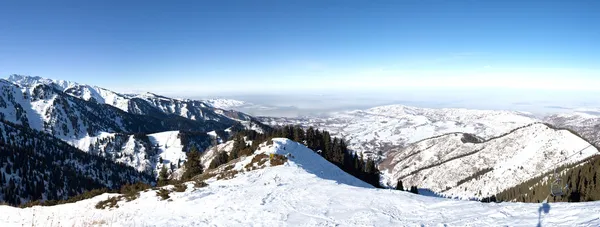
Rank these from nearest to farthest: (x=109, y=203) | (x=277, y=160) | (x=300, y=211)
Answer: (x=300, y=211) → (x=109, y=203) → (x=277, y=160)

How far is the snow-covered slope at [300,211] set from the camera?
14.2 metres

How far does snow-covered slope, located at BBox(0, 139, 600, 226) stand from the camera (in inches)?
559

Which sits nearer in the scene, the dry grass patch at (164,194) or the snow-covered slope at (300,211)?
the snow-covered slope at (300,211)

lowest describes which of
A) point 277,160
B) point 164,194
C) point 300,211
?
point 277,160

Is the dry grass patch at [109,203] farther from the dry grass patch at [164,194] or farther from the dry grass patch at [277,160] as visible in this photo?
the dry grass patch at [277,160]

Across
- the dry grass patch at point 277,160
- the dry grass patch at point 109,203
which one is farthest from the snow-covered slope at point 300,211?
the dry grass patch at point 277,160

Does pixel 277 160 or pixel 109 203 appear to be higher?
pixel 109 203

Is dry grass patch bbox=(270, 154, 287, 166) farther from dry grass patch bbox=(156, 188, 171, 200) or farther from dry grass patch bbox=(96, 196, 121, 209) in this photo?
dry grass patch bbox=(96, 196, 121, 209)

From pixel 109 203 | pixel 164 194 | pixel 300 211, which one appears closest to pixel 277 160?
pixel 164 194

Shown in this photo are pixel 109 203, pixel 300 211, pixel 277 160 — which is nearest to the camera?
pixel 300 211

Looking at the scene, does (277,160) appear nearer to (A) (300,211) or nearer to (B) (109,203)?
(B) (109,203)

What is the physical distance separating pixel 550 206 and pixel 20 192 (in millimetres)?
220440

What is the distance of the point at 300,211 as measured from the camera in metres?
17.5

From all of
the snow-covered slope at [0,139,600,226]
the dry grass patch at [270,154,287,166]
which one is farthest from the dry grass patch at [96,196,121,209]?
the dry grass patch at [270,154,287,166]
